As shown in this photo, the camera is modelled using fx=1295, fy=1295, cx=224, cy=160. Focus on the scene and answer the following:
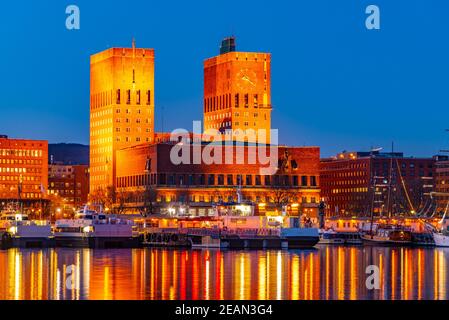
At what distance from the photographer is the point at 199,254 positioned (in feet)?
408

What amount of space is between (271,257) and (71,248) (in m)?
30.6

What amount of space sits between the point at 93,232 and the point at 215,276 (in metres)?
54.9

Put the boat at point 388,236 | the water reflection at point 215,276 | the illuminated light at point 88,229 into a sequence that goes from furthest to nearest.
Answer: the boat at point 388,236 → the illuminated light at point 88,229 → the water reflection at point 215,276

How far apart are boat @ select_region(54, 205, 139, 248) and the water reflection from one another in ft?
51.4

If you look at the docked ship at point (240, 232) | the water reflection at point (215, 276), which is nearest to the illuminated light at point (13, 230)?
the docked ship at point (240, 232)

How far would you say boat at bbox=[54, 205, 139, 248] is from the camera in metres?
142

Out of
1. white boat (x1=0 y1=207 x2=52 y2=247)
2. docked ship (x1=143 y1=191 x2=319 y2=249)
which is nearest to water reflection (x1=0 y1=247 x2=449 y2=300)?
docked ship (x1=143 y1=191 x2=319 y2=249)

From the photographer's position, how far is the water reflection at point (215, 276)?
74625mm

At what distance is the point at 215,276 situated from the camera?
88312 millimetres

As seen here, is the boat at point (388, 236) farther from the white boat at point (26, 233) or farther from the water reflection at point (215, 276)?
the white boat at point (26, 233)

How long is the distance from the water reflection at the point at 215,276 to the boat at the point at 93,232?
1567 centimetres

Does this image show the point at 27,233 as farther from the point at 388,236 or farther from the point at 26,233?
the point at 388,236

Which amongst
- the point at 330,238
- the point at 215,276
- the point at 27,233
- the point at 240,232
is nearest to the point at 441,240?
the point at 330,238

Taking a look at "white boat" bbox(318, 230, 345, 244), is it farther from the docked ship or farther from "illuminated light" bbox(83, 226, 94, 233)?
"illuminated light" bbox(83, 226, 94, 233)
